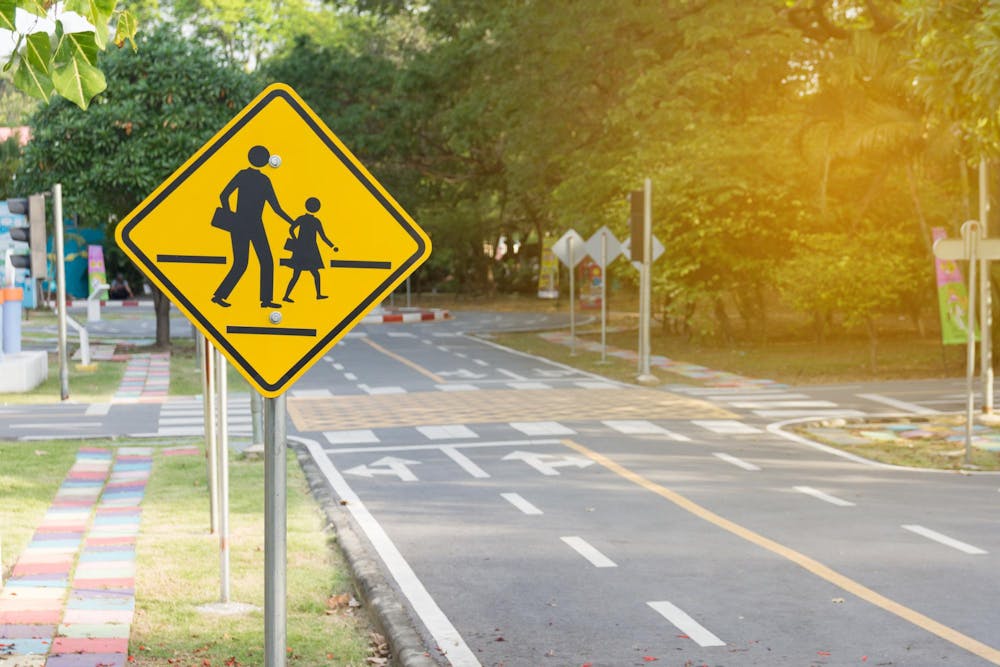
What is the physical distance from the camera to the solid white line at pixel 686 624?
24.8 feet

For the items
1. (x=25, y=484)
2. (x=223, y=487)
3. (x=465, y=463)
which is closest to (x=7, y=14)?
(x=223, y=487)

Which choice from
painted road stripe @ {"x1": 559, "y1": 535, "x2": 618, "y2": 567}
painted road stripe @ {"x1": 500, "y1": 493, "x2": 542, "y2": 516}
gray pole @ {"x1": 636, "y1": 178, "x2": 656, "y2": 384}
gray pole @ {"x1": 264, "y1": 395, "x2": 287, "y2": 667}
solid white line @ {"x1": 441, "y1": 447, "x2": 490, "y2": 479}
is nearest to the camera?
gray pole @ {"x1": 264, "y1": 395, "x2": 287, "y2": 667}

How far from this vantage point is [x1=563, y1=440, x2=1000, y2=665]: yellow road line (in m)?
7.48

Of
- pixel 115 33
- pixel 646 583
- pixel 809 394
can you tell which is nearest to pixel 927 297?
pixel 809 394

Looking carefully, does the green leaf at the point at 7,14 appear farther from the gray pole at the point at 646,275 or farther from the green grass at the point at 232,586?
the gray pole at the point at 646,275

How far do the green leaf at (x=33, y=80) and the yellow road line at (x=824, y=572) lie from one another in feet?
Result: 17.3

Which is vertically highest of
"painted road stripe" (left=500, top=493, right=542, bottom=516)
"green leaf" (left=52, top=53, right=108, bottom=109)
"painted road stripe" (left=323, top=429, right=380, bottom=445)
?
"green leaf" (left=52, top=53, right=108, bottom=109)

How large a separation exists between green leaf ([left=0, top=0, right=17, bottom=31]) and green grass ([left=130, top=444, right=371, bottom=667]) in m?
3.47

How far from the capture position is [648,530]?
1081 centimetres

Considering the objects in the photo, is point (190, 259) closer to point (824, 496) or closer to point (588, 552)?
point (588, 552)

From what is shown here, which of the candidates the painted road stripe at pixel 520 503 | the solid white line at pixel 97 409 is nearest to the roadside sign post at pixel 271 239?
the painted road stripe at pixel 520 503

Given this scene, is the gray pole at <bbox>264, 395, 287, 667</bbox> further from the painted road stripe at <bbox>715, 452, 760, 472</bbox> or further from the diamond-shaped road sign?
the painted road stripe at <bbox>715, 452, 760, 472</bbox>

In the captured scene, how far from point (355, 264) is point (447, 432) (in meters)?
12.9

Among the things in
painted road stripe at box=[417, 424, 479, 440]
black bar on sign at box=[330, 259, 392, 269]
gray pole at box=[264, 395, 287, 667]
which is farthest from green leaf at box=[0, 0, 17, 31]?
painted road stripe at box=[417, 424, 479, 440]
